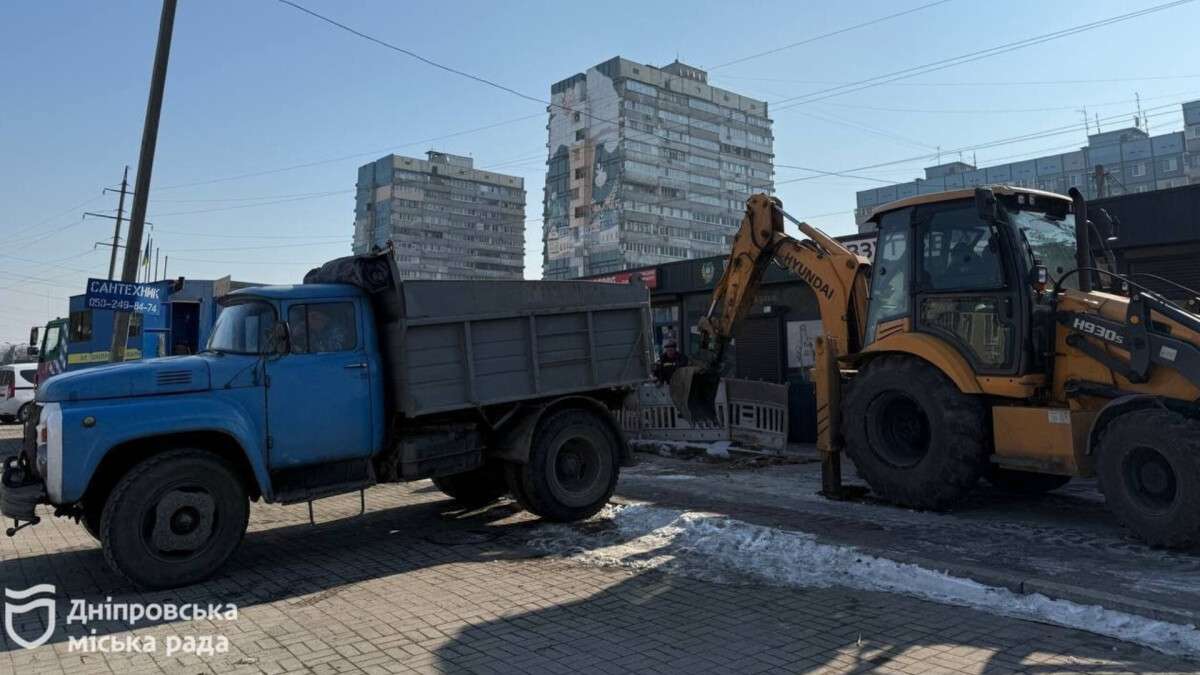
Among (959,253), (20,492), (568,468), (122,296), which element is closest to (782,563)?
(568,468)

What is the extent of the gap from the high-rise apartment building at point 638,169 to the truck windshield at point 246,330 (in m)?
81.0

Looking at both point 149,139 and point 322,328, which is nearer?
point 322,328

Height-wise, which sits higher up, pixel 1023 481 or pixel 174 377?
pixel 174 377

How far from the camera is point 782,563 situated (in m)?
6.23

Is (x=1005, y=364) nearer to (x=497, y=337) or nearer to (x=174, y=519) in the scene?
(x=497, y=337)

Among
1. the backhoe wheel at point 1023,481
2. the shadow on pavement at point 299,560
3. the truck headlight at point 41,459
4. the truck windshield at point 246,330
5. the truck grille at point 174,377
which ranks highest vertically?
the truck windshield at point 246,330

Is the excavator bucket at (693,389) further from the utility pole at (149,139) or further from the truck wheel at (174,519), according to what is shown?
the utility pole at (149,139)

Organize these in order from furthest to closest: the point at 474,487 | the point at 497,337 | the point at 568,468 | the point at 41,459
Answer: the point at 474,487 < the point at 568,468 < the point at 497,337 < the point at 41,459

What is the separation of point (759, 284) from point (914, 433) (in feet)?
10.4

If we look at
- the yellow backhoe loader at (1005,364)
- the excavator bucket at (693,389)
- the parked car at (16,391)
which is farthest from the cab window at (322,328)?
the parked car at (16,391)

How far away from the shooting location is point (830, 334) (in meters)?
9.64

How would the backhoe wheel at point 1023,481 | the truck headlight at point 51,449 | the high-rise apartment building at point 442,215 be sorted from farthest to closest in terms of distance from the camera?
1. the high-rise apartment building at point 442,215
2. the backhoe wheel at point 1023,481
3. the truck headlight at point 51,449

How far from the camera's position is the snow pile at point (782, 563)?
15.3 ft

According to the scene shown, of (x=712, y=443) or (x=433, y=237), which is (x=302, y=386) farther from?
(x=433, y=237)
